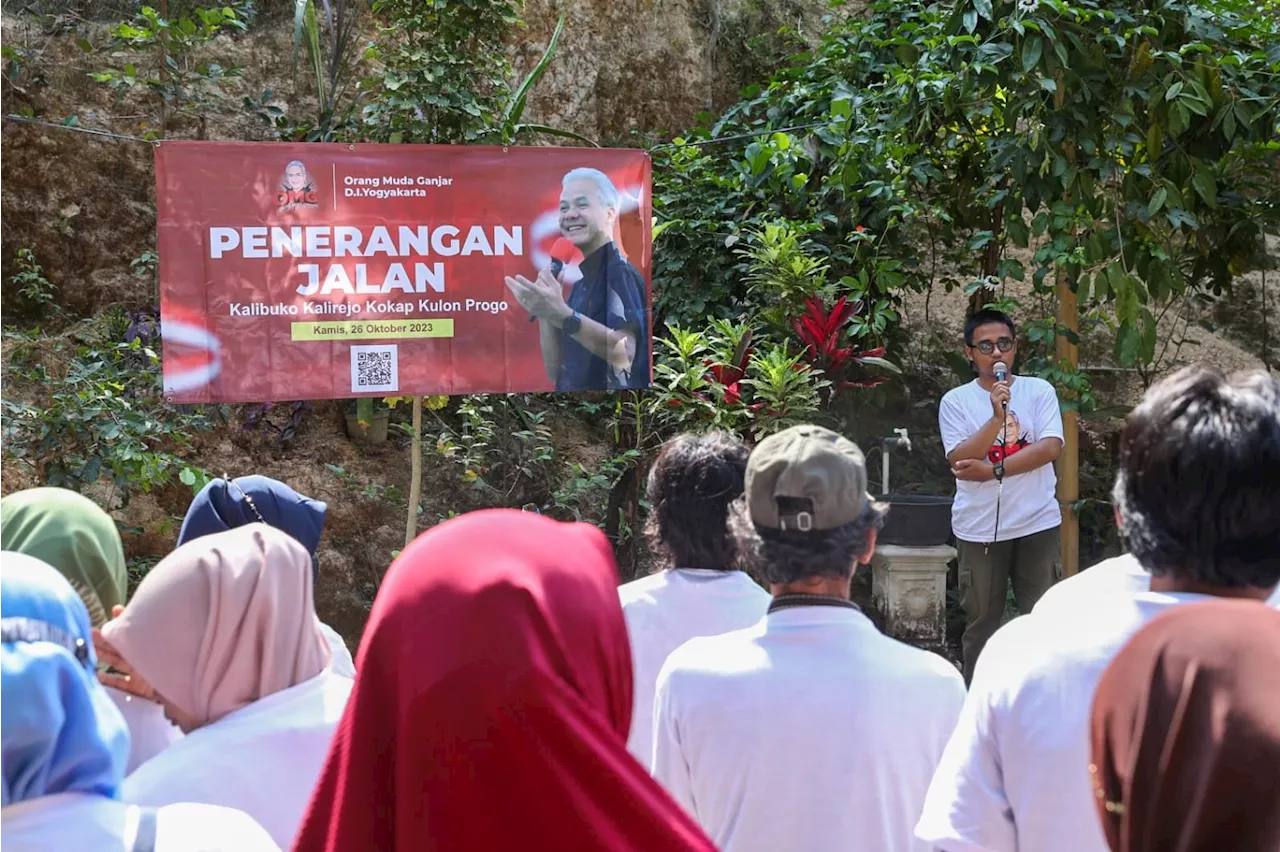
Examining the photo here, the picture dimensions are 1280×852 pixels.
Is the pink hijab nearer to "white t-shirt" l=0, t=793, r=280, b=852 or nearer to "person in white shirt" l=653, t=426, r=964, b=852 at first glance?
"white t-shirt" l=0, t=793, r=280, b=852

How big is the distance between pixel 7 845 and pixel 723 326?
15.3ft

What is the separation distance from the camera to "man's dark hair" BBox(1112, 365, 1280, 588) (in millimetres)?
1473

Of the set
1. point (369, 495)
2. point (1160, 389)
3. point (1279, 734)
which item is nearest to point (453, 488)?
point (369, 495)

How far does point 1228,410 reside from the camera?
1.50m

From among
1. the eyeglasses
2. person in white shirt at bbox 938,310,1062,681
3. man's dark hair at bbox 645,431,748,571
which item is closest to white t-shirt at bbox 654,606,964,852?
man's dark hair at bbox 645,431,748,571

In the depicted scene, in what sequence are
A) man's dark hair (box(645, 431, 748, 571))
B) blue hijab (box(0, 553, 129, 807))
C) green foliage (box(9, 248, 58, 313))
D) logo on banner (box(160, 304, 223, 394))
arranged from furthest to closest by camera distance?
green foliage (box(9, 248, 58, 313))
logo on banner (box(160, 304, 223, 394))
man's dark hair (box(645, 431, 748, 571))
blue hijab (box(0, 553, 129, 807))

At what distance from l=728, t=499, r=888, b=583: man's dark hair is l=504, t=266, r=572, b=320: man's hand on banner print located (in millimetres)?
2995

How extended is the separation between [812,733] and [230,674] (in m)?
0.93

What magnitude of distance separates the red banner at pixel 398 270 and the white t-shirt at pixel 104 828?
11.3ft

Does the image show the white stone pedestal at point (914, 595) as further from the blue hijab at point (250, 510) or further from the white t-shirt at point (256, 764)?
the white t-shirt at point (256, 764)

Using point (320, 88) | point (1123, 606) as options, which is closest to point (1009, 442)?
point (1123, 606)

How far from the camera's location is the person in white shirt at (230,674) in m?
1.76

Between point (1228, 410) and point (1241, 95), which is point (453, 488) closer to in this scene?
point (1241, 95)

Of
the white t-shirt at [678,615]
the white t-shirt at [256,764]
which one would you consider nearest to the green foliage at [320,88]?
the white t-shirt at [678,615]
